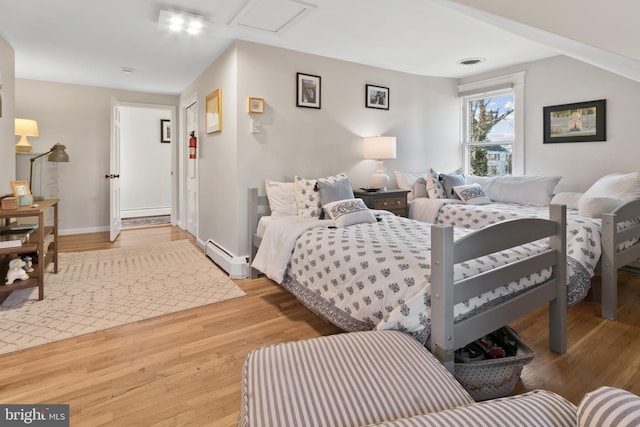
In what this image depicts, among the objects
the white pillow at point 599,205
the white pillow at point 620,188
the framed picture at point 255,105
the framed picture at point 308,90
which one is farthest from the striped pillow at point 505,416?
the framed picture at point 308,90

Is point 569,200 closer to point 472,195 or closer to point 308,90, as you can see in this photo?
point 472,195

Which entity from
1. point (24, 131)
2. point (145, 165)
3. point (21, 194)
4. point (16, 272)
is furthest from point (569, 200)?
point (145, 165)

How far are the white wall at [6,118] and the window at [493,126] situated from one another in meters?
5.26

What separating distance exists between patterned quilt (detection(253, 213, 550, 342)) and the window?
272 cm

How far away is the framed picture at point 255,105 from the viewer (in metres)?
3.35

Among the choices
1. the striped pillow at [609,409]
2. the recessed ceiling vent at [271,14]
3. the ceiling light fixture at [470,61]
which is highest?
the ceiling light fixture at [470,61]

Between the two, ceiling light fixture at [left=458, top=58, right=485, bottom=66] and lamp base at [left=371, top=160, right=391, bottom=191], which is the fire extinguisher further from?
ceiling light fixture at [left=458, top=58, right=485, bottom=66]

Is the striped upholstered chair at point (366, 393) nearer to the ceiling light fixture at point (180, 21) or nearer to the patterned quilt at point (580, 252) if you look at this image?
the patterned quilt at point (580, 252)

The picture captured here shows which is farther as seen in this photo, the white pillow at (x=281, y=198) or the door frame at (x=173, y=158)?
the door frame at (x=173, y=158)

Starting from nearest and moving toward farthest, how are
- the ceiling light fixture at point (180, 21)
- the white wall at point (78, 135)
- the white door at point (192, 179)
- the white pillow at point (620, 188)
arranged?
the ceiling light fixture at point (180, 21), the white pillow at point (620, 188), the white door at point (192, 179), the white wall at point (78, 135)

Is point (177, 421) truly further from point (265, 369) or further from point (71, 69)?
point (71, 69)

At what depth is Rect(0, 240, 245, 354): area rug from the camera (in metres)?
2.35

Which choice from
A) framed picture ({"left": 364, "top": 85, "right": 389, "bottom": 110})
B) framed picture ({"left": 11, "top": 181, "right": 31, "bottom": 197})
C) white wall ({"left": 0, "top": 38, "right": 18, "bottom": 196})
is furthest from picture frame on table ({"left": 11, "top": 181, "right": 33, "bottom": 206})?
framed picture ({"left": 364, "top": 85, "right": 389, "bottom": 110})

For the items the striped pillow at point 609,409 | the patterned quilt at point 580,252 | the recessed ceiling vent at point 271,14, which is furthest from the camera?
the recessed ceiling vent at point 271,14
